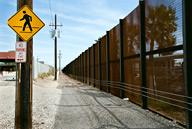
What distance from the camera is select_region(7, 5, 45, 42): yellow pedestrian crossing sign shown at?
5.62m

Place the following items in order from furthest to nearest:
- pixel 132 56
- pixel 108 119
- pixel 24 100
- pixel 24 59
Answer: pixel 132 56
pixel 108 119
pixel 24 100
pixel 24 59

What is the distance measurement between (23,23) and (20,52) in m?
0.88

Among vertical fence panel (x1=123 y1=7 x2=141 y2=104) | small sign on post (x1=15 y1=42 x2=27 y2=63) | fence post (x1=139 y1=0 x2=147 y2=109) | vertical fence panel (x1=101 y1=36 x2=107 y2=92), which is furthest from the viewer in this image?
vertical fence panel (x1=101 y1=36 x2=107 y2=92)

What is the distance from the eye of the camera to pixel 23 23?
5695 millimetres

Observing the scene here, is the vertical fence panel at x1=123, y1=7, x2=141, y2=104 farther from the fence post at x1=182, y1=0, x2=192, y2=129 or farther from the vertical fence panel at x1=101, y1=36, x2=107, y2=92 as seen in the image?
the vertical fence panel at x1=101, y1=36, x2=107, y2=92

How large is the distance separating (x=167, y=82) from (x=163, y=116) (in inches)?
45.5

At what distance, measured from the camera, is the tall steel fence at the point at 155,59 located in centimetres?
570

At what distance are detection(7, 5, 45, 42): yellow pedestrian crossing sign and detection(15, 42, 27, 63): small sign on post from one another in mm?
204

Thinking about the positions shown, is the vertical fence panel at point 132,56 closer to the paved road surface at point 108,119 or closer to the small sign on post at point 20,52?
the paved road surface at point 108,119

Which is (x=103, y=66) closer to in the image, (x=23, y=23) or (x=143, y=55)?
(x=143, y=55)

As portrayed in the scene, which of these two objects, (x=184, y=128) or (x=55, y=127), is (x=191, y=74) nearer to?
(x=184, y=128)

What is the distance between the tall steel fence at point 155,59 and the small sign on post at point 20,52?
4.23m

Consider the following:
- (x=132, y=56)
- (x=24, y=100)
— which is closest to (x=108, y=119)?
(x=24, y=100)

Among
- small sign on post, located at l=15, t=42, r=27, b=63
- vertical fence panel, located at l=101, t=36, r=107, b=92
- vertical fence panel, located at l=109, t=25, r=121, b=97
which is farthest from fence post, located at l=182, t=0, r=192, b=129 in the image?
vertical fence panel, located at l=101, t=36, r=107, b=92
